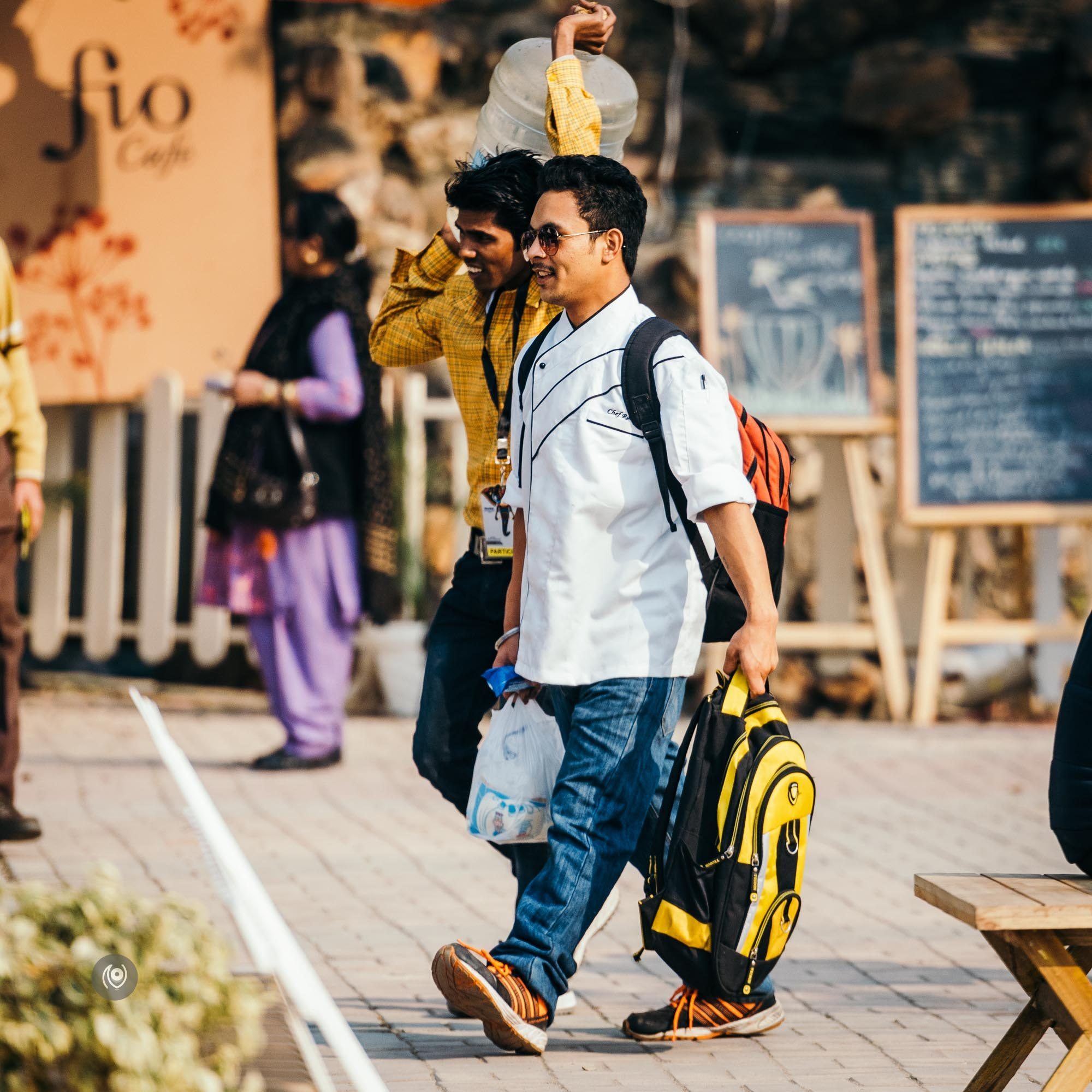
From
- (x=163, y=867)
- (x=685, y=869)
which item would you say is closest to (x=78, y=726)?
(x=163, y=867)

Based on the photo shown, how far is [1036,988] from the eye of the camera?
10.2ft

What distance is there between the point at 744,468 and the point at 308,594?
368 centimetres

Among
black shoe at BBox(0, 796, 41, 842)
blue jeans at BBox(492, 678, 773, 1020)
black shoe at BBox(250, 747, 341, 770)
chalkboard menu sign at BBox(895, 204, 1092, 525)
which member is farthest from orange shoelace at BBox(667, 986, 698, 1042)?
chalkboard menu sign at BBox(895, 204, 1092, 525)

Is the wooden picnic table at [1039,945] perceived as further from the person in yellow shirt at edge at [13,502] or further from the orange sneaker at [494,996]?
the person in yellow shirt at edge at [13,502]

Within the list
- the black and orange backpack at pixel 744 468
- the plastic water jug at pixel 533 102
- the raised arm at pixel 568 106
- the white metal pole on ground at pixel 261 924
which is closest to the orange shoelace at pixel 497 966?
the black and orange backpack at pixel 744 468

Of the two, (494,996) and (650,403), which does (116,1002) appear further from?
(650,403)

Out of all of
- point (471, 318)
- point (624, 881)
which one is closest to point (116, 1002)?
point (471, 318)

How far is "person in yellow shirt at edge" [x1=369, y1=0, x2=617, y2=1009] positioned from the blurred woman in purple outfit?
278 cm

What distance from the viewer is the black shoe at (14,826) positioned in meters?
5.46

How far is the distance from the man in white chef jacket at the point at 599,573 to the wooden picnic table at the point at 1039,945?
0.69 m

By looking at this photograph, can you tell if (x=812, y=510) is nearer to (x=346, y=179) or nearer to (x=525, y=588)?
(x=346, y=179)

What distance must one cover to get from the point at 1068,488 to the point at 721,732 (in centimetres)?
528

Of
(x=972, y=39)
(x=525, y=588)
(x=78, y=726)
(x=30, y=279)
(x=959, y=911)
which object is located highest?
(x=972, y=39)

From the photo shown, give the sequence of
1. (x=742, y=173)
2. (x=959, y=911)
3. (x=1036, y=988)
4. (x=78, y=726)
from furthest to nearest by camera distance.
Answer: (x=742, y=173) < (x=78, y=726) < (x=1036, y=988) < (x=959, y=911)
